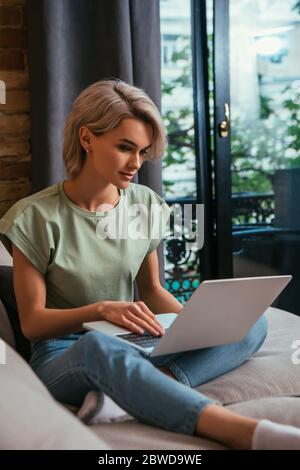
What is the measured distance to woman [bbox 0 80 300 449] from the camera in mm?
1892

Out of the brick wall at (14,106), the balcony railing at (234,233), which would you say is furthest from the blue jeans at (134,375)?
the balcony railing at (234,233)

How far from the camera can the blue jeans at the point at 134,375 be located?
1491 mm

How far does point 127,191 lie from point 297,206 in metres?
1.72

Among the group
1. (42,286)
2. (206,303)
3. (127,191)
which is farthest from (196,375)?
(127,191)

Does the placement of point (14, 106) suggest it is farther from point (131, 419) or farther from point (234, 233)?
point (131, 419)

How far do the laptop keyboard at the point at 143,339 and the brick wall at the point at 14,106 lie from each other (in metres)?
1.35

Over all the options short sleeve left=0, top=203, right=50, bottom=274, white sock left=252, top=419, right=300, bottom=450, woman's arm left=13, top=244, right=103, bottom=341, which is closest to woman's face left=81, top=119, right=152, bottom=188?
short sleeve left=0, top=203, right=50, bottom=274

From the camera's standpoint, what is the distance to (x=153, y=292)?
2.28 meters

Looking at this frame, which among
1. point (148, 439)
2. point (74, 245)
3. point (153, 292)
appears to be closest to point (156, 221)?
point (153, 292)

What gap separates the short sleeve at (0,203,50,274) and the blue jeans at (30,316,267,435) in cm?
23

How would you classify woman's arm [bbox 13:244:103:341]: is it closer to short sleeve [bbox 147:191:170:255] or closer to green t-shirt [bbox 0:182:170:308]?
green t-shirt [bbox 0:182:170:308]

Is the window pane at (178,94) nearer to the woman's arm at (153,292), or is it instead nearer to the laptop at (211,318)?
the woman's arm at (153,292)

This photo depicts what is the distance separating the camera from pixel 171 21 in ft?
12.5
